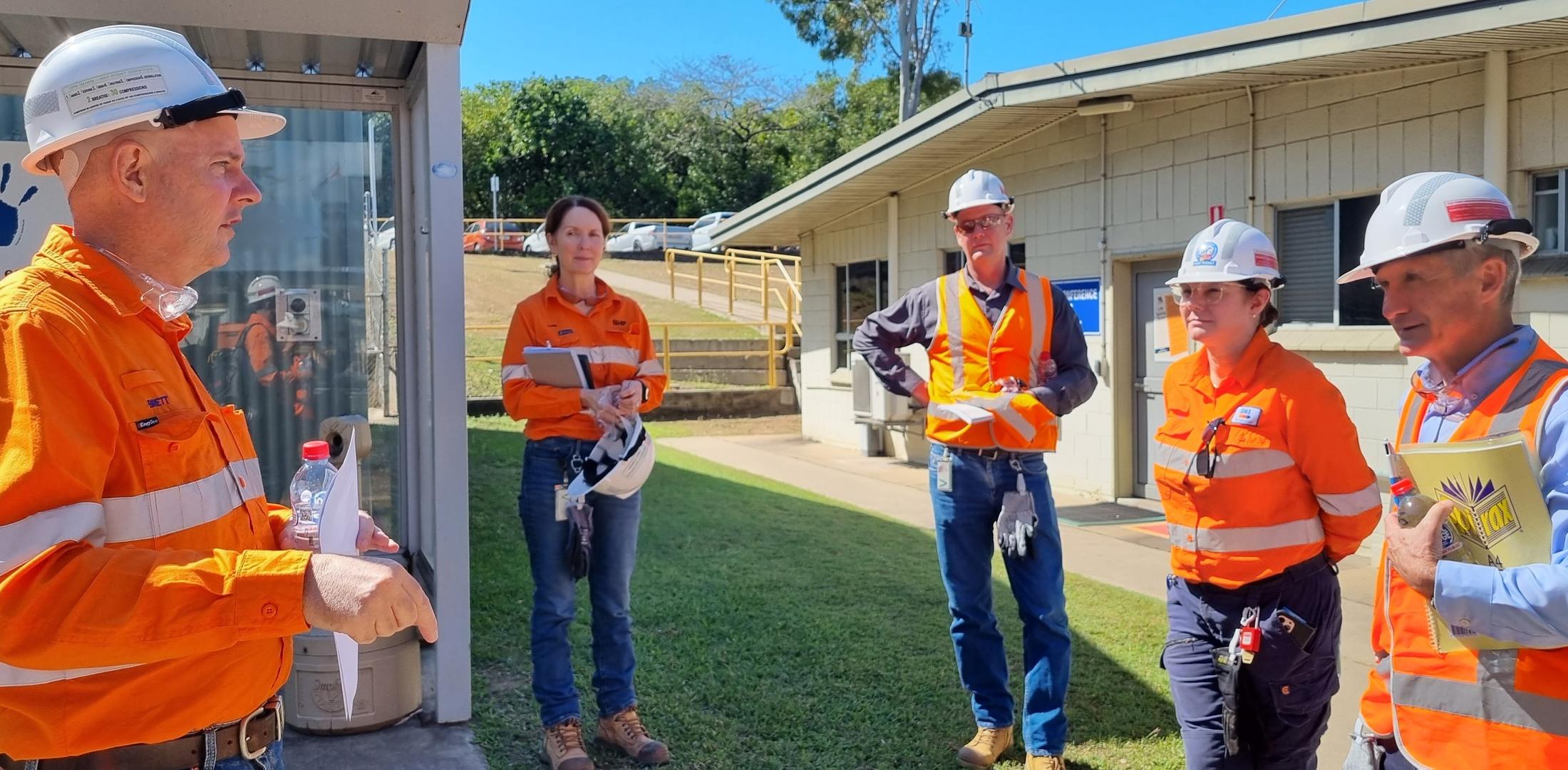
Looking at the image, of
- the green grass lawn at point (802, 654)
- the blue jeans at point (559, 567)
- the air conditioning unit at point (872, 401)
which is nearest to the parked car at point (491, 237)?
the air conditioning unit at point (872, 401)

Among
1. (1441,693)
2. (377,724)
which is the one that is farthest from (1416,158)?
(377,724)

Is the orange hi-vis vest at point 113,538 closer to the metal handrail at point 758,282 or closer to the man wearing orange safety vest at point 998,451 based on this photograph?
the man wearing orange safety vest at point 998,451

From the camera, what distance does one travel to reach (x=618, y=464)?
398 centimetres

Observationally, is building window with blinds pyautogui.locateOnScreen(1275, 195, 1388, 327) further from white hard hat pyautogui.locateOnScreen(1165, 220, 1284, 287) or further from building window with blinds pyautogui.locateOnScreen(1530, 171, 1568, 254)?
white hard hat pyautogui.locateOnScreen(1165, 220, 1284, 287)

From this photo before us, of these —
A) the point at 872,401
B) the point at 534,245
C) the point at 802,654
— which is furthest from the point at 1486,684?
the point at 534,245

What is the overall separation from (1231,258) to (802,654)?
10.8 ft

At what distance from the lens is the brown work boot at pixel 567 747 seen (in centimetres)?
400

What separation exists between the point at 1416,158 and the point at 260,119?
7.68 m

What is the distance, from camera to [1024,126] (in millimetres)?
11008

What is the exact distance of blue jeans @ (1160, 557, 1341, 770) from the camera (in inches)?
118

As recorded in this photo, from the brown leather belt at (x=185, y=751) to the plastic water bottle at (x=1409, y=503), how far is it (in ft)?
6.87

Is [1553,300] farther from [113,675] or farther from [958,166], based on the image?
[113,675]

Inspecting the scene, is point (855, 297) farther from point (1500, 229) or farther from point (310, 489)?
point (310, 489)

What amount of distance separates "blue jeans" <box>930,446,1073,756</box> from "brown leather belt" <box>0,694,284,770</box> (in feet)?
9.08
